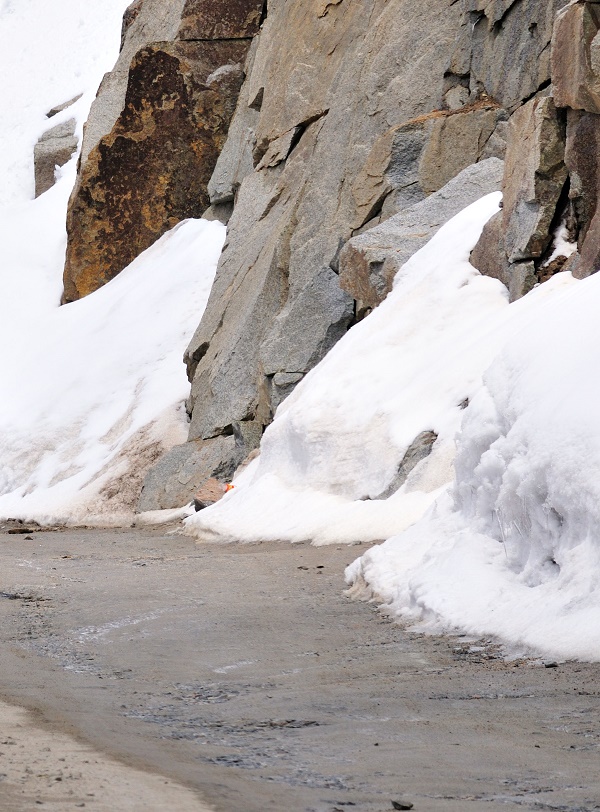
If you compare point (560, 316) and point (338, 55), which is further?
point (338, 55)

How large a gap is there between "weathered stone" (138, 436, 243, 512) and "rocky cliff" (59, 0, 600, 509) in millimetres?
35

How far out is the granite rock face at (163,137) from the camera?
30297 millimetres

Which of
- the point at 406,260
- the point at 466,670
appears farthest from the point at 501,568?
the point at 406,260

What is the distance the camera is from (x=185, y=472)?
1928 centimetres

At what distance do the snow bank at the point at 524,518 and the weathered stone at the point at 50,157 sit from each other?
3561cm

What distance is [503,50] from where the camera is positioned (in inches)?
718

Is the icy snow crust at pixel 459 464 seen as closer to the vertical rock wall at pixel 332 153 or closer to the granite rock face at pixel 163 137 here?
the vertical rock wall at pixel 332 153

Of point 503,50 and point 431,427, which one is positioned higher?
point 503,50

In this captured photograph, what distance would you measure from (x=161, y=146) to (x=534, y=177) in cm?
1834

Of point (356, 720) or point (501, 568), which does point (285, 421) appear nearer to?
point (501, 568)

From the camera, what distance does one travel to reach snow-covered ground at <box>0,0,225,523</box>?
21.5m

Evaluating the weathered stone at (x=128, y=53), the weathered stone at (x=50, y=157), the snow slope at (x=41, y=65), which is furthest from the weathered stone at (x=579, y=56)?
the snow slope at (x=41, y=65)

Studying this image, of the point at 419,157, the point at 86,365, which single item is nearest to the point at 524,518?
the point at 419,157

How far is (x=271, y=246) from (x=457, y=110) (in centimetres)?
425
